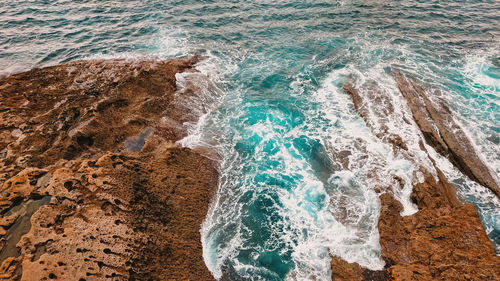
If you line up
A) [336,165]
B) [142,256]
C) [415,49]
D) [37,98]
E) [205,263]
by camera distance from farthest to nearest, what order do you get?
[415,49] < [37,98] < [336,165] < [205,263] < [142,256]

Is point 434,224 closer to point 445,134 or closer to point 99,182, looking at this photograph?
point 445,134

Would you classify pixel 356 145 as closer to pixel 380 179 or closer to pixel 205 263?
pixel 380 179

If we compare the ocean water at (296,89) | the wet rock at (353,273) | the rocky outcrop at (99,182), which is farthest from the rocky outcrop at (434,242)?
the rocky outcrop at (99,182)

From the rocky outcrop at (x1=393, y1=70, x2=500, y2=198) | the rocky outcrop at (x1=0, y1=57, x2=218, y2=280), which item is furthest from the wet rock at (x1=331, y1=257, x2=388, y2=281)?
the rocky outcrop at (x1=393, y1=70, x2=500, y2=198)

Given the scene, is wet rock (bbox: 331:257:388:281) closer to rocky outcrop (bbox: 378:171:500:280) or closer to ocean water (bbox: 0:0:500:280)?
ocean water (bbox: 0:0:500:280)

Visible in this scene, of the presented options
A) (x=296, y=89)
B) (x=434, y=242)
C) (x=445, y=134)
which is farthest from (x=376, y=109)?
(x=434, y=242)

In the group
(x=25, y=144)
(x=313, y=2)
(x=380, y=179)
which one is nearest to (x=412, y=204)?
(x=380, y=179)
